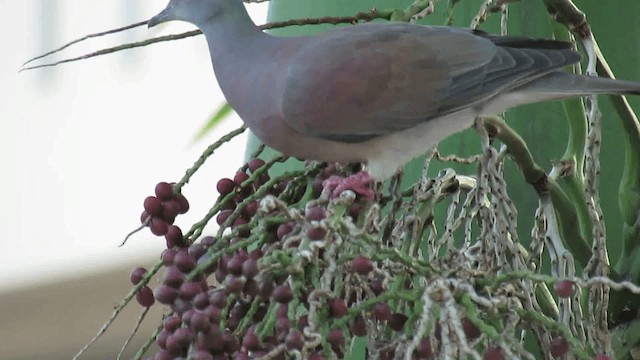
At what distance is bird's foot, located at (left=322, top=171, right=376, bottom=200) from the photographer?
0.59m

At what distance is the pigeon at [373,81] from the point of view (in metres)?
0.72

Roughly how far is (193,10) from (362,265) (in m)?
0.31

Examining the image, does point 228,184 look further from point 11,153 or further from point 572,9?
point 11,153

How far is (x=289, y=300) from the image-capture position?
20.3 inches

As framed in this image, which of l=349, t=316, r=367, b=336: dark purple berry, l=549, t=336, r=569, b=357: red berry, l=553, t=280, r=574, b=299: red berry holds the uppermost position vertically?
l=349, t=316, r=367, b=336: dark purple berry

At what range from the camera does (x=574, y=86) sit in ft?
2.39

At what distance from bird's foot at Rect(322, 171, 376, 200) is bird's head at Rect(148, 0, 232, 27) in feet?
0.58

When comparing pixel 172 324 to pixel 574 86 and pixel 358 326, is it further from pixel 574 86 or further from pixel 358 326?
pixel 574 86

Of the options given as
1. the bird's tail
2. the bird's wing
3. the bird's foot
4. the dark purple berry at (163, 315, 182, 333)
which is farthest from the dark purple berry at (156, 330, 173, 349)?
the bird's tail

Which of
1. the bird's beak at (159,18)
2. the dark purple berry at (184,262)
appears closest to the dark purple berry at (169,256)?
the dark purple berry at (184,262)

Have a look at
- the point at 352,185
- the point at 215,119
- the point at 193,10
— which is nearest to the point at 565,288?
the point at 352,185

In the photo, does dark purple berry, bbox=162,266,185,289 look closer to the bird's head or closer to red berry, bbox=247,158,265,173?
red berry, bbox=247,158,265,173

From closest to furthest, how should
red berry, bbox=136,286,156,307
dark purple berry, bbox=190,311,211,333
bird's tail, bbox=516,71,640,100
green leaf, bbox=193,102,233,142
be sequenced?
dark purple berry, bbox=190,311,211,333 < red berry, bbox=136,286,156,307 < bird's tail, bbox=516,71,640,100 < green leaf, bbox=193,102,233,142

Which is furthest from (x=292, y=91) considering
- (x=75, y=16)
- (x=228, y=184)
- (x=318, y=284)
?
(x=75, y=16)
